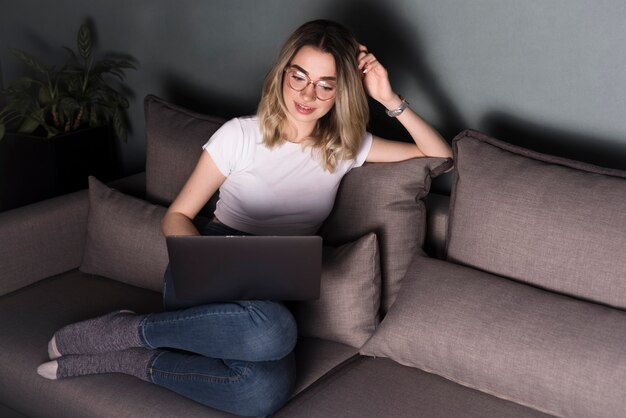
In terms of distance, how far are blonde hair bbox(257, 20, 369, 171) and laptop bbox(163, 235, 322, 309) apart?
0.42 metres

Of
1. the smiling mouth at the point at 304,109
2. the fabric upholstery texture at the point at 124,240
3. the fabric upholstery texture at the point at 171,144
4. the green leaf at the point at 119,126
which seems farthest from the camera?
the green leaf at the point at 119,126

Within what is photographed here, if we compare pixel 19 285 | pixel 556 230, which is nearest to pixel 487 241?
pixel 556 230

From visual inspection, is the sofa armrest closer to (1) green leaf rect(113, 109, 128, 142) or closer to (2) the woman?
(2) the woman

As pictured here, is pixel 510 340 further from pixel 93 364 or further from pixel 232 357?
pixel 93 364

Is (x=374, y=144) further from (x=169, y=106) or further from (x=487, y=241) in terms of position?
(x=169, y=106)

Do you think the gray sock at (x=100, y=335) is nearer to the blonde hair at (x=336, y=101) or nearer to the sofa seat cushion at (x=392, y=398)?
the sofa seat cushion at (x=392, y=398)

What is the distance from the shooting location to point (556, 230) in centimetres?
172

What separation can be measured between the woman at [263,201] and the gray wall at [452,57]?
0.26 metres

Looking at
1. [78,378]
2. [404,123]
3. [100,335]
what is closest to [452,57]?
[404,123]

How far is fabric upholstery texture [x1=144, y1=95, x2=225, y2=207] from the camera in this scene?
2.29m

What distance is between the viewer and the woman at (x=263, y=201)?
1.74 meters

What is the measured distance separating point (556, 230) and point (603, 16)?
605 mm

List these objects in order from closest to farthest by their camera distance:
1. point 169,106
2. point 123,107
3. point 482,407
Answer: point 482,407, point 169,106, point 123,107

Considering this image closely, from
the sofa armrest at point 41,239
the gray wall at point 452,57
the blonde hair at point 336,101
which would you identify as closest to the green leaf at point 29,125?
the gray wall at point 452,57
